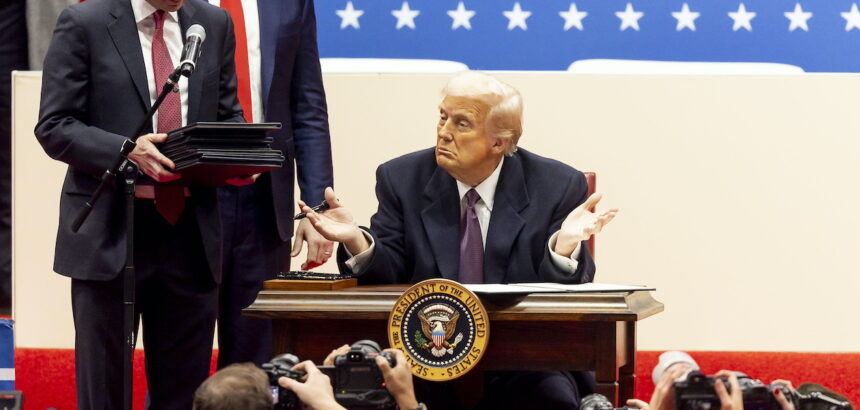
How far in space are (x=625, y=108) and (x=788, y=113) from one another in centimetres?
54

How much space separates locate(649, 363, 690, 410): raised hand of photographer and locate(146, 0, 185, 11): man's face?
1506 mm

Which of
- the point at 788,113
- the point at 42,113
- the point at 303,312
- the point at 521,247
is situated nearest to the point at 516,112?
the point at 521,247

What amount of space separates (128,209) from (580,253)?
1063 mm

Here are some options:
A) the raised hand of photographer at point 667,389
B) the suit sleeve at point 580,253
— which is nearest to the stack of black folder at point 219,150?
the suit sleeve at point 580,253

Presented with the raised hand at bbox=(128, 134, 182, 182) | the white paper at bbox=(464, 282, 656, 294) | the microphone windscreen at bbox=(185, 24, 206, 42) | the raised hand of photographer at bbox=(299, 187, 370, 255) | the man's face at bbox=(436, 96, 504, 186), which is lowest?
the white paper at bbox=(464, 282, 656, 294)

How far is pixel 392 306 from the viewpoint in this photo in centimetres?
263

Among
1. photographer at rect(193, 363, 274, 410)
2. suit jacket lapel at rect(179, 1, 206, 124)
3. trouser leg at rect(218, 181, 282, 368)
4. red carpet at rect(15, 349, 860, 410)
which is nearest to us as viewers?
photographer at rect(193, 363, 274, 410)

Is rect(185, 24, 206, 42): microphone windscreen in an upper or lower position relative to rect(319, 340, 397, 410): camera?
upper

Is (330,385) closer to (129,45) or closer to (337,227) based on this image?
(337,227)

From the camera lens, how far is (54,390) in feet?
14.1

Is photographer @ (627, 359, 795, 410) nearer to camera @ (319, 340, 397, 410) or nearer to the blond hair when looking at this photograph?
camera @ (319, 340, 397, 410)

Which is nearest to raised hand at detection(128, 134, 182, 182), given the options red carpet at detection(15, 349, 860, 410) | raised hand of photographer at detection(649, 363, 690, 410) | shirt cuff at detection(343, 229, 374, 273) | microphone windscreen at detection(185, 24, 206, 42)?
microphone windscreen at detection(185, 24, 206, 42)

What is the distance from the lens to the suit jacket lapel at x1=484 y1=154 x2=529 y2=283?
310 centimetres

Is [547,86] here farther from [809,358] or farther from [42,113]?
[42,113]
